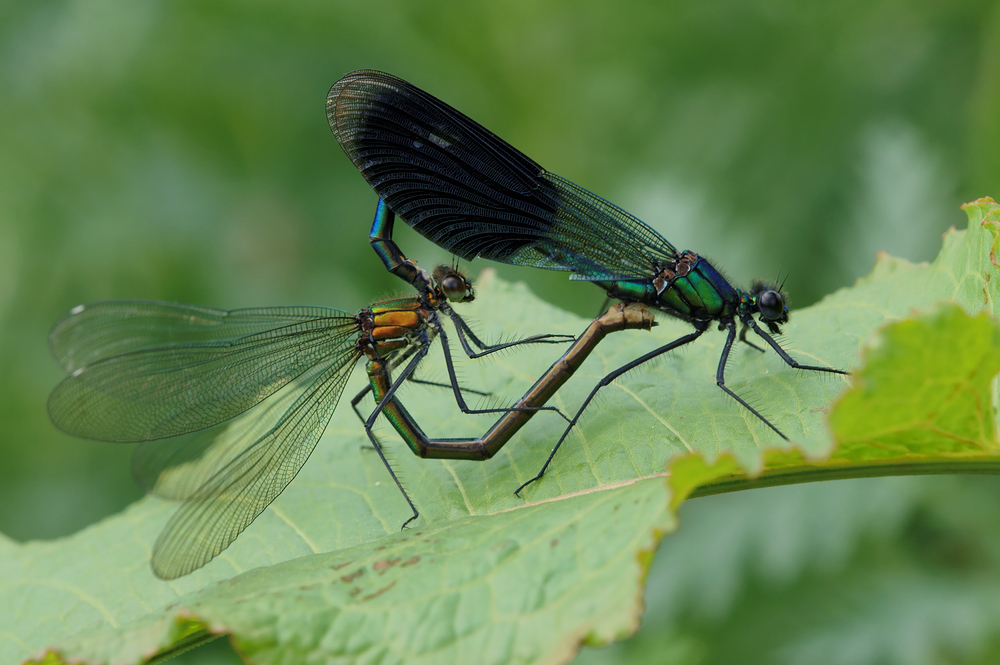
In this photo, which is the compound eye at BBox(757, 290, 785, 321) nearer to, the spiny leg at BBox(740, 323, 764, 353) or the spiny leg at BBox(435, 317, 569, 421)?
the spiny leg at BBox(740, 323, 764, 353)

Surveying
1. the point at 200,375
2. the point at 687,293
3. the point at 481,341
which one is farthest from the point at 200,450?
the point at 687,293

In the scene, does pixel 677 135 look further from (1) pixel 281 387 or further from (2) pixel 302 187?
(1) pixel 281 387

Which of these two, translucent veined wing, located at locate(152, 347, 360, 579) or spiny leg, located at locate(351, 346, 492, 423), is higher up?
spiny leg, located at locate(351, 346, 492, 423)

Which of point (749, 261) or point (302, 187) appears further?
point (302, 187)

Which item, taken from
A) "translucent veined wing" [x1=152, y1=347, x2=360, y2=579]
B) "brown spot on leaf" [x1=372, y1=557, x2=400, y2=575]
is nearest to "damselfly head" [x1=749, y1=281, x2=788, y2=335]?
"translucent veined wing" [x1=152, y1=347, x2=360, y2=579]

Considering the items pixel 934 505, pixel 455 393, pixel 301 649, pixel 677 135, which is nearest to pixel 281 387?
pixel 455 393

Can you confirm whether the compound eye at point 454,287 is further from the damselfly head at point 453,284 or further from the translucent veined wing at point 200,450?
the translucent veined wing at point 200,450

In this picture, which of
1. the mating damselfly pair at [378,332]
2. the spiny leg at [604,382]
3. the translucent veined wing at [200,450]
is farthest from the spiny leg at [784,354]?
the translucent veined wing at [200,450]
